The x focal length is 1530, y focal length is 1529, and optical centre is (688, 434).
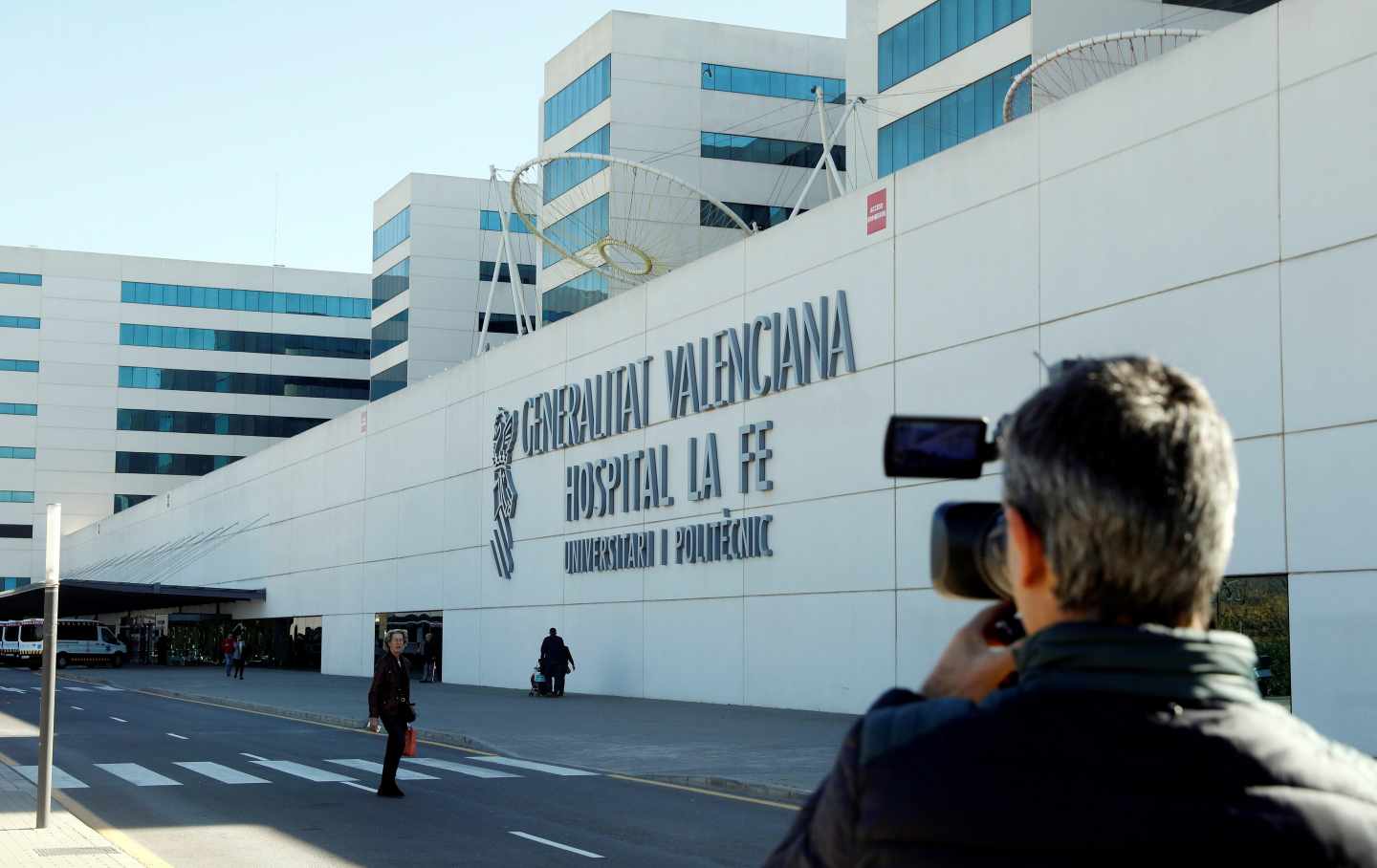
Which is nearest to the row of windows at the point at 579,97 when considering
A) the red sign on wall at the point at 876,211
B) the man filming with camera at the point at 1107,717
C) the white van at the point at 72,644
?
the white van at the point at 72,644

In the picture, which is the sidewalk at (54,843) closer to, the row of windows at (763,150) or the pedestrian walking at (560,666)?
the pedestrian walking at (560,666)

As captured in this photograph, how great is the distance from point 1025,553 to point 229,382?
10091cm

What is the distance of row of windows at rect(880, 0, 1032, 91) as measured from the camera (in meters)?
39.0

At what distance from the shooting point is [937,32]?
41406 mm

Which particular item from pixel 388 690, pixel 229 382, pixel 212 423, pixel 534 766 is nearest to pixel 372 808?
pixel 388 690

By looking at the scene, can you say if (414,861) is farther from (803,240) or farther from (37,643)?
(37,643)

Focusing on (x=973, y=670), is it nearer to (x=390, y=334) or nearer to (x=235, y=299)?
(x=390, y=334)

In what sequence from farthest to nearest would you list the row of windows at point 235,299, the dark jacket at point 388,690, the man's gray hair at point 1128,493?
the row of windows at point 235,299 → the dark jacket at point 388,690 → the man's gray hair at point 1128,493

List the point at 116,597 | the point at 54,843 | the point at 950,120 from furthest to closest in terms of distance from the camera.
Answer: the point at 116,597, the point at 950,120, the point at 54,843

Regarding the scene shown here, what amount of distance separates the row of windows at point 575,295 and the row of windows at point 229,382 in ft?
132

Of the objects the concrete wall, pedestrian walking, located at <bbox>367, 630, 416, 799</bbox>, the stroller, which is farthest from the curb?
the concrete wall

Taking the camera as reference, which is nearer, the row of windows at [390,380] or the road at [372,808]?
Result: the road at [372,808]

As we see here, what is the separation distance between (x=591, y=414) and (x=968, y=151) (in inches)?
590

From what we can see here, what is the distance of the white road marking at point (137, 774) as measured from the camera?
55.5 feet
